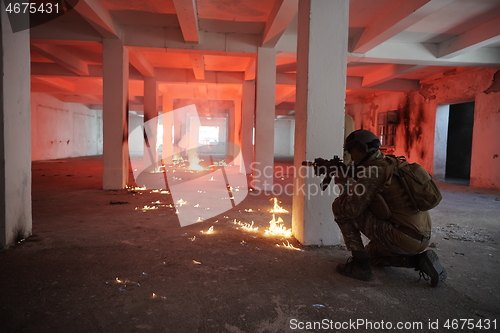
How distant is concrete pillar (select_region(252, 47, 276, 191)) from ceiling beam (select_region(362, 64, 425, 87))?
440 cm

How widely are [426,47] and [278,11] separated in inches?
184

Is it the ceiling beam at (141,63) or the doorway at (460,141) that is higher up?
the ceiling beam at (141,63)

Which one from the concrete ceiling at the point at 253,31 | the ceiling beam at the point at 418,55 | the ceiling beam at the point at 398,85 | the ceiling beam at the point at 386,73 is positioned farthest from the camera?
the ceiling beam at the point at 398,85

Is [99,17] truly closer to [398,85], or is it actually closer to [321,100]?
[321,100]

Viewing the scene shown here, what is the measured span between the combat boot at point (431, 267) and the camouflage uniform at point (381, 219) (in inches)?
2.8

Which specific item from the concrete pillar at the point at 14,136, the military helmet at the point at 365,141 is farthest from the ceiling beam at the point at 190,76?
the military helmet at the point at 365,141

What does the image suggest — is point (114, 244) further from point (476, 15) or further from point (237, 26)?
point (476, 15)

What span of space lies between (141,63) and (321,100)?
7.38m

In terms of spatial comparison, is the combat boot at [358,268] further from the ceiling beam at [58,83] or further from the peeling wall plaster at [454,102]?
the ceiling beam at [58,83]

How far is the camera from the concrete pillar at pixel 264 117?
24.9ft

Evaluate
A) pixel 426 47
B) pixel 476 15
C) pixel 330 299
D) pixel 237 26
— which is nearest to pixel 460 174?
pixel 426 47

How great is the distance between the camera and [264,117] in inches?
307

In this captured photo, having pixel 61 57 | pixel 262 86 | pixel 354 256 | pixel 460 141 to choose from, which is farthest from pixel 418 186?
pixel 460 141

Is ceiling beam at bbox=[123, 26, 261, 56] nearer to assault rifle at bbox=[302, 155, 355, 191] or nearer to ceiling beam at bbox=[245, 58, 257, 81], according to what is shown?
ceiling beam at bbox=[245, 58, 257, 81]
